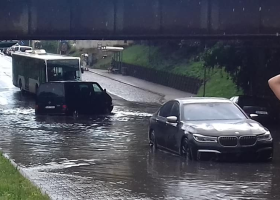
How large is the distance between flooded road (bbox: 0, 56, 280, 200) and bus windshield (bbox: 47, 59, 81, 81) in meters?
16.6

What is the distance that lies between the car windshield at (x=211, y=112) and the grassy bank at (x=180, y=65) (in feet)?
80.2

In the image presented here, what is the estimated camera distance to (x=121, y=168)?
15.7 metres

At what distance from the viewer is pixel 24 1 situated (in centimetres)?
3122

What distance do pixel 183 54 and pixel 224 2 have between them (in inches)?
1162

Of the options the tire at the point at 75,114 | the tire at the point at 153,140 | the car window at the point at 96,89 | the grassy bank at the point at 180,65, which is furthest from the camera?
the grassy bank at the point at 180,65

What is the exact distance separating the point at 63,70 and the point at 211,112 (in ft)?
88.1

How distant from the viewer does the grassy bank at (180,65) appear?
45938 millimetres

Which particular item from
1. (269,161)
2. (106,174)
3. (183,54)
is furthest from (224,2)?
(183,54)

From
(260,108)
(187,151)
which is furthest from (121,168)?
(260,108)

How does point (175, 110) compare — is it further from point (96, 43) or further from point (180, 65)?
point (96, 43)

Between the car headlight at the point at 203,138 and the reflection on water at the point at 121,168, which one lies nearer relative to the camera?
the reflection on water at the point at 121,168

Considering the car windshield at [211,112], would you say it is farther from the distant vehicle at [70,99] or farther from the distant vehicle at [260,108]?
the distant vehicle at [70,99]

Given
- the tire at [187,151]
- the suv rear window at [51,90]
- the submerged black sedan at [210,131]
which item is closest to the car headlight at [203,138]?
the submerged black sedan at [210,131]

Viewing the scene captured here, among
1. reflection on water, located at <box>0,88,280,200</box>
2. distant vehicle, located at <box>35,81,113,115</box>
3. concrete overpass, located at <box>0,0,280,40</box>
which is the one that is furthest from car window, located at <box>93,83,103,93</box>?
reflection on water, located at <box>0,88,280,200</box>
